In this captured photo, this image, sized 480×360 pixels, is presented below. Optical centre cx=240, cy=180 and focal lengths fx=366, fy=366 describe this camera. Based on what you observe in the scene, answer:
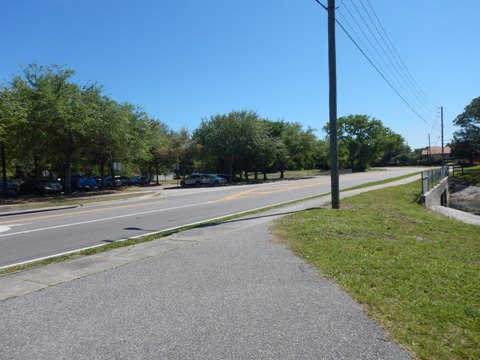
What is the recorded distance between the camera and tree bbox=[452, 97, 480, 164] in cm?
7106

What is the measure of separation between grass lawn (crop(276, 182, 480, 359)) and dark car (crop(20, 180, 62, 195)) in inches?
1108

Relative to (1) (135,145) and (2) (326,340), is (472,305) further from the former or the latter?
(1) (135,145)

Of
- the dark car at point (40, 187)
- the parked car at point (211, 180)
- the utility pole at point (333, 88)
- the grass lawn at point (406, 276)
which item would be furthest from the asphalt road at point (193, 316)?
the parked car at point (211, 180)

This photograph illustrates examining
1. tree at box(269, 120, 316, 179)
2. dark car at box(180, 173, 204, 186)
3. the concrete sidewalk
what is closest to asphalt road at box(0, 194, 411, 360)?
the concrete sidewalk

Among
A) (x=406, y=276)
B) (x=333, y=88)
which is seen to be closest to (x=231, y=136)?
(x=333, y=88)

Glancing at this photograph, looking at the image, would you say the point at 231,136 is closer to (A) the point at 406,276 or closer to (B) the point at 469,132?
(A) the point at 406,276

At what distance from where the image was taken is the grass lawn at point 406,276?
11.6 ft

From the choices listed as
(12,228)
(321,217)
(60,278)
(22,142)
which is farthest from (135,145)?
(60,278)

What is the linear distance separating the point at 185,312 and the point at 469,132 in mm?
86757

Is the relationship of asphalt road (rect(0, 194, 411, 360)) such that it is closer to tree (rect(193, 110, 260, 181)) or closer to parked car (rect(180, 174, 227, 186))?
parked car (rect(180, 174, 227, 186))

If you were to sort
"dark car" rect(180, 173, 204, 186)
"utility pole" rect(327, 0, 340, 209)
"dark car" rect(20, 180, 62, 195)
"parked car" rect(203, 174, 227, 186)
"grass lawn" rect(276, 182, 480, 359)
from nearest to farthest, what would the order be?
"grass lawn" rect(276, 182, 480, 359) → "utility pole" rect(327, 0, 340, 209) → "dark car" rect(20, 180, 62, 195) → "parked car" rect(203, 174, 227, 186) → "dark car" rect(180, 173, 204, 186)

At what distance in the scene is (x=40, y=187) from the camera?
32.2 metres

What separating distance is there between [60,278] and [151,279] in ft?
4.79

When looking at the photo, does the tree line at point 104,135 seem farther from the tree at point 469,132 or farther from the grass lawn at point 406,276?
the tree at point 469,132
